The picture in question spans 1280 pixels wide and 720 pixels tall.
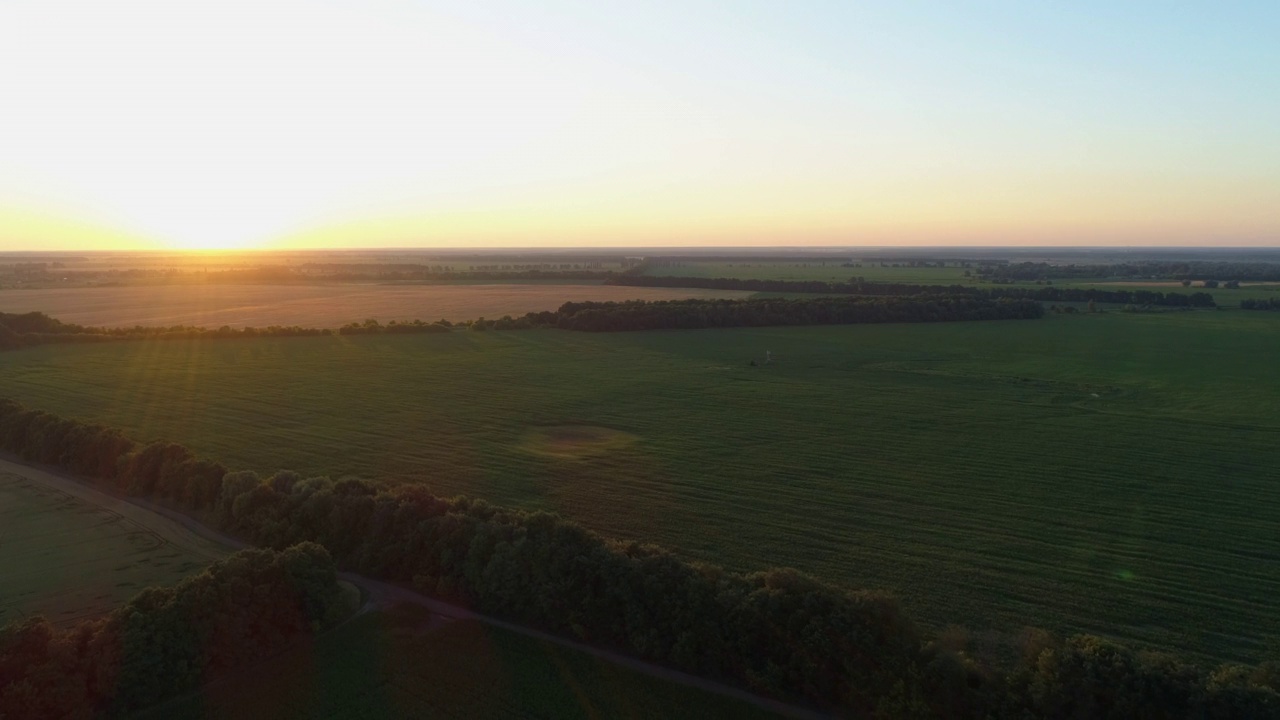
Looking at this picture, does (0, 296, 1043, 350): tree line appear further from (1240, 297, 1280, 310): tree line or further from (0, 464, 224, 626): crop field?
(0, 464, 224, 626): crop field

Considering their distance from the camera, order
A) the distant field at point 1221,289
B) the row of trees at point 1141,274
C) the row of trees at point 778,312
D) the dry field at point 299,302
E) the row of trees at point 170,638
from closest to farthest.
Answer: the row of trees at point 170,638 < the row of trees at point 778,312 < the dry field at point 299,302 < the distant field at point 1221,289 < the row of trees at point 1141,274

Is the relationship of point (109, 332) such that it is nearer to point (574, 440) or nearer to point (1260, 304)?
point (574, 440)

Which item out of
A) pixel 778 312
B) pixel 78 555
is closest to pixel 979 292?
pixel 778 312

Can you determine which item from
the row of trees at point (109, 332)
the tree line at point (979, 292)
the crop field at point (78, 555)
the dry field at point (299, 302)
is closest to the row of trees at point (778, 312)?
the tree line at point (979, 292)

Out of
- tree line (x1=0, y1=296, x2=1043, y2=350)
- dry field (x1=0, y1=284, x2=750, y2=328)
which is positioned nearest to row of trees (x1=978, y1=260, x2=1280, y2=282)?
tree line (x1=0, y1=296, x2=1043, y2=350)

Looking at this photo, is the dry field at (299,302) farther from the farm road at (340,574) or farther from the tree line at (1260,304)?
the tree line at (1260,304)

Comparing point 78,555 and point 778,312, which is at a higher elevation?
point 778,312
